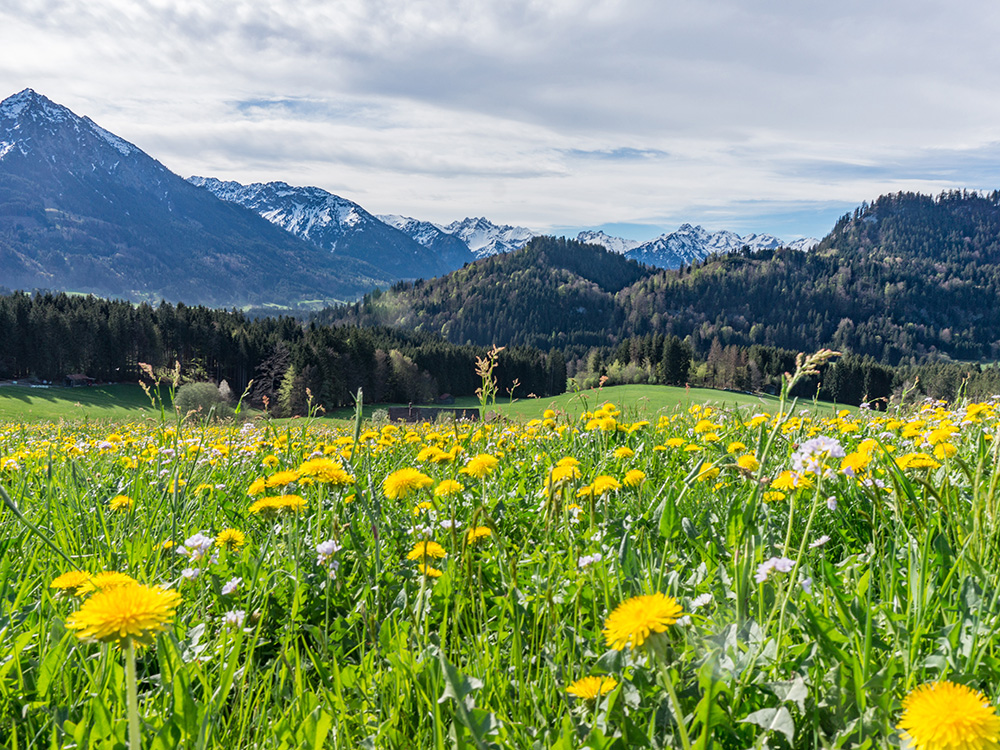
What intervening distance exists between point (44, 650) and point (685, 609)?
2.17 meters

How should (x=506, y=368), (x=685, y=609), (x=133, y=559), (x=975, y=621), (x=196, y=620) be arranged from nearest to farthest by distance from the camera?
(x=975, y=621) < (x=685, y=609) < (x=196, y=620) < (x=133, y=559) < (x=506, y=368)

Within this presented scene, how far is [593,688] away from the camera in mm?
1484

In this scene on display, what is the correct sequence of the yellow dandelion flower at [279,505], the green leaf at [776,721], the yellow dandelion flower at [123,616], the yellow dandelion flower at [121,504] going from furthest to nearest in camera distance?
the yellow dandelion flower at [121,504]
the yellow dandelion flower at [279,505]
the green leaf at [776,721]
the yellow dandelion flower at [123,616]

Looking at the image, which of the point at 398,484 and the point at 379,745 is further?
the point at 398,484

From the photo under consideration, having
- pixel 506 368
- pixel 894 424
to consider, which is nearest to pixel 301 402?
pixel 506 368

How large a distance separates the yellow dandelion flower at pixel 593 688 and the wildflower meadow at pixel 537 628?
0.5 inches

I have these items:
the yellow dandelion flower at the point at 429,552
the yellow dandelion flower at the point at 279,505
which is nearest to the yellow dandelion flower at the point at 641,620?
the yellow dandelion flower at the point at 429,552

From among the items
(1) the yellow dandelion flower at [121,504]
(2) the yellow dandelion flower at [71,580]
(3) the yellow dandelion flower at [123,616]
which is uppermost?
(3) the yellow dandelion flower at [123,616]

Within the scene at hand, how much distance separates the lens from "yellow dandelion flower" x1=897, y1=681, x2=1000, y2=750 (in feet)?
2.97

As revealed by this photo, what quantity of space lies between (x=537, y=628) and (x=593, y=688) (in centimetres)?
72

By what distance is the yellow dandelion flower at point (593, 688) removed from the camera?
146 cm

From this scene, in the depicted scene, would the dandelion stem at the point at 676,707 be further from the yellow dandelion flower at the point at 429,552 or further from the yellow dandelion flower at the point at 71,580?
the yellow dandelion flower at the point at 71,580

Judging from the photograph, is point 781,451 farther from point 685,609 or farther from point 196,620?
point 196,620

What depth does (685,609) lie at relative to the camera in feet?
6.48
